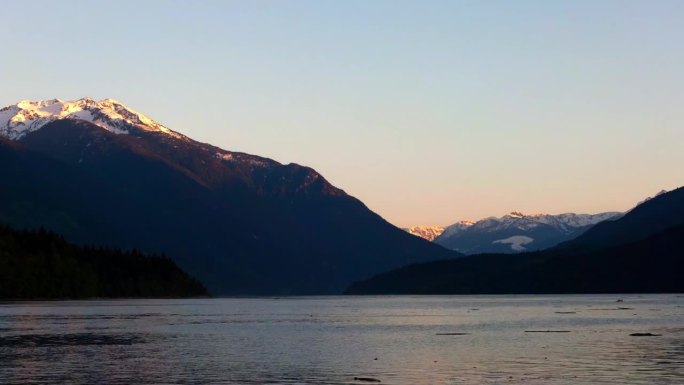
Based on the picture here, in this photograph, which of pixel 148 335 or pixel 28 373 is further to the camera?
pixel 148 335

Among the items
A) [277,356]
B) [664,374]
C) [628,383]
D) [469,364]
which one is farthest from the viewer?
[277,356]

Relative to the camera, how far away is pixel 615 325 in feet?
502

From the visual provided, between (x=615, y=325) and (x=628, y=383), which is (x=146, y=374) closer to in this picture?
(x=628, y=383)

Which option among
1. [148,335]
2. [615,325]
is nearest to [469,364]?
[148,335]

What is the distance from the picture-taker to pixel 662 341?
Result: 111m

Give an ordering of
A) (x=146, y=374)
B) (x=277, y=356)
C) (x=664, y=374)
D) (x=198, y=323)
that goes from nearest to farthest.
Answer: (x=664, y=374), (x=146, y=374), (x=277, y=356), (x=198, y=323)

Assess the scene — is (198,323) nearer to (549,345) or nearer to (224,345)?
(224,345)

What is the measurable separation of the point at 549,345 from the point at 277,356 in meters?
29.9

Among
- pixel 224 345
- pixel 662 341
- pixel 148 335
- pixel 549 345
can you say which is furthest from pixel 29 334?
pixel 662 341

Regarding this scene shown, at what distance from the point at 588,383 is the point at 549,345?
3770 centimetres

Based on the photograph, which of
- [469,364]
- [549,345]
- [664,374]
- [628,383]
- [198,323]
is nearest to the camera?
[628,383]

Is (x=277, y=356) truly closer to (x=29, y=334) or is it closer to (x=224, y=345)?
(x=224, y=345)

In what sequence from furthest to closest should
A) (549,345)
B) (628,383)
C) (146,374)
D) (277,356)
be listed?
(549,345) → (277,356) → (146,374) → (628,383)

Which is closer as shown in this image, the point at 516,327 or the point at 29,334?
the point at 29,334
